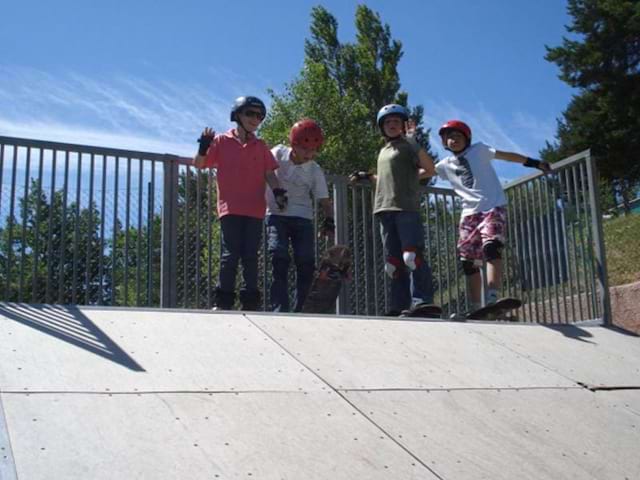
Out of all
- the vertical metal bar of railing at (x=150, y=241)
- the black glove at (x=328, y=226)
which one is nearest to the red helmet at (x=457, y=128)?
the black glove at (x=328, y=226)

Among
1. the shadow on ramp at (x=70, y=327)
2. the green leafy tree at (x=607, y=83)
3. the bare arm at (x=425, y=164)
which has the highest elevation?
the green leafy tree at (x=607, y=83)

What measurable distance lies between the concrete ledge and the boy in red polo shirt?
4210mm

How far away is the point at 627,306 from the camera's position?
8539mm

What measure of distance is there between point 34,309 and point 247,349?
1.41m

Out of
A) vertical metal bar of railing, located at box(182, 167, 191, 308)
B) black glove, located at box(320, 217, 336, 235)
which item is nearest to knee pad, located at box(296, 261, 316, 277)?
black glove, located at box(320, 217, 336, 235)

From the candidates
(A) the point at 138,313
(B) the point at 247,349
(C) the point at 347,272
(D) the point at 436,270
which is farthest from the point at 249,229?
(D) the point at 436,270

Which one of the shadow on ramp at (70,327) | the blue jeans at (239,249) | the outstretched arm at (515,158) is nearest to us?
the shadow on ramp at (70,327)

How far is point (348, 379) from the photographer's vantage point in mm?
4430

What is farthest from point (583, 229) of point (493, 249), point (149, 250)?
point (149, 250)

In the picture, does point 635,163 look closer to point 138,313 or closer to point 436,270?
point 436,270

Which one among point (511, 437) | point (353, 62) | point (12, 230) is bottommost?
point (511, 437)

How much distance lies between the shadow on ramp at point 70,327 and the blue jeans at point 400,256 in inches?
117

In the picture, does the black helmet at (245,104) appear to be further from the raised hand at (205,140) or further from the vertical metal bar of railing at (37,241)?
the vertical metal bar of railing at (37,241)

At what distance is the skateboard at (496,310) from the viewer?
21.6ft
